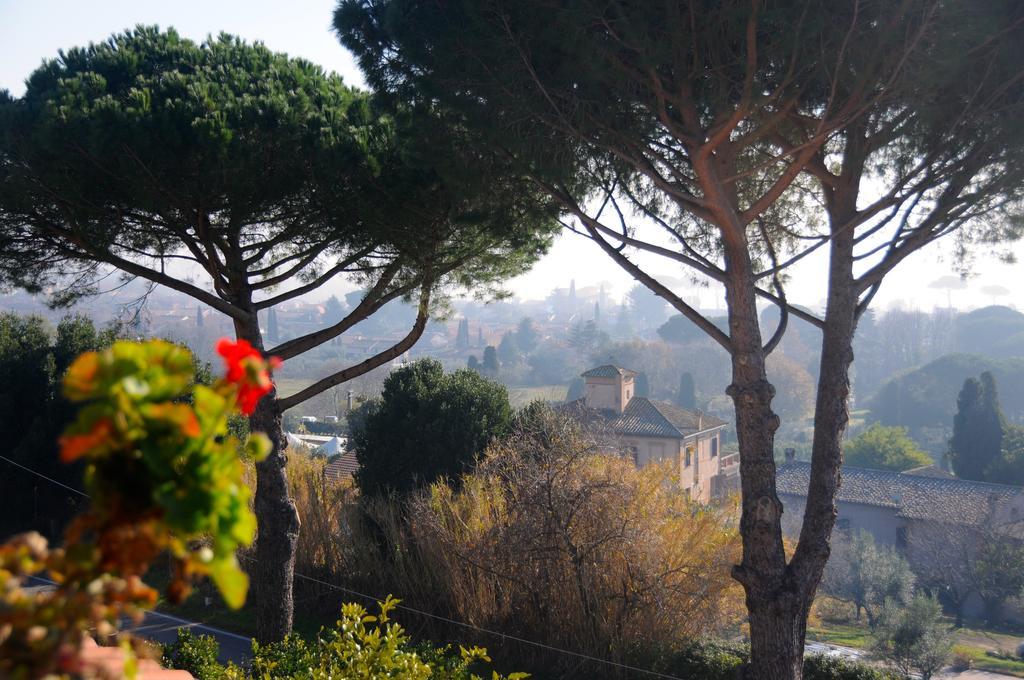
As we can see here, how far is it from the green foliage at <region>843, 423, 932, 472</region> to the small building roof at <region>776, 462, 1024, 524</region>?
4741mm

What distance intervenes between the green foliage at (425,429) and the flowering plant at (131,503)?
10774 millimetres

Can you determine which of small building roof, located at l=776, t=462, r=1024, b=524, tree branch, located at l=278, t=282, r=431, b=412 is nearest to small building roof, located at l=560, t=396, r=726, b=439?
small building roof, located at l=776, t=462, r=1024, b=524

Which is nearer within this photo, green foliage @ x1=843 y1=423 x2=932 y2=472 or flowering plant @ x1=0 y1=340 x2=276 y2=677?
flowering plant @ x1=0 y1=340 x2=276 y2=677

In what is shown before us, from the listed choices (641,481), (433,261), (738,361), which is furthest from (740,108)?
(641,481)

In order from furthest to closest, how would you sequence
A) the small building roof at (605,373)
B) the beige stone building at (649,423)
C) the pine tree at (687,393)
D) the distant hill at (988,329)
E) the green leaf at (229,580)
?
1. the distant hill at (988,329)
2. the pine tree at (687,393)
3. the beige stone building at (649,423)
4. the small building roof at (605,373)
5. the green leaf at (229,580)

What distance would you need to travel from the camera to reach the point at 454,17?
19.0 ft

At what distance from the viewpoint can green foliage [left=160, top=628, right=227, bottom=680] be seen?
497 cm

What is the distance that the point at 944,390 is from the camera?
159 feet

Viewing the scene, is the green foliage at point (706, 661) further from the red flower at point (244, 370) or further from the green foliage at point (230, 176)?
the red flower at point (244, 370)

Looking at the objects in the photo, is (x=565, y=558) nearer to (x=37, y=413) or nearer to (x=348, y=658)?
(x=348, y=658)

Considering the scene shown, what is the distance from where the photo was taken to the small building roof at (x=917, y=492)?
2495 cm

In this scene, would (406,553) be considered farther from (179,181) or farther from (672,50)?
(672,50)

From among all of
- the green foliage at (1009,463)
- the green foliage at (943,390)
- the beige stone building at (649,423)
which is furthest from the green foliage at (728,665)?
the green foliage at (943,390)

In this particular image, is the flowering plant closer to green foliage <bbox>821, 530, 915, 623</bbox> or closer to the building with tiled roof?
green foliage <bbox>821, 530, 915, 623</bbox>
